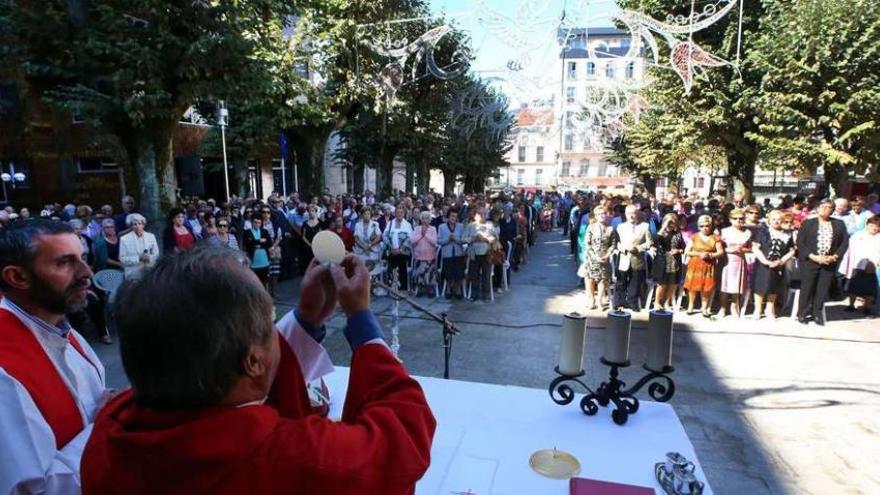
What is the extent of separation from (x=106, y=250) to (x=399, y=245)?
432 cm

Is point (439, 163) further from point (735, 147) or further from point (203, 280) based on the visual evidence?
point (203, 280)

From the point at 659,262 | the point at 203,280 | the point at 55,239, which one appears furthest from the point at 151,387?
the point at 659,262

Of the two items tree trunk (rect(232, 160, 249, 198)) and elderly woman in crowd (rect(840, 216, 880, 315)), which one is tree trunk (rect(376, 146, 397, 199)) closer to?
tree trunk (rect(232, 160, 249, 198))

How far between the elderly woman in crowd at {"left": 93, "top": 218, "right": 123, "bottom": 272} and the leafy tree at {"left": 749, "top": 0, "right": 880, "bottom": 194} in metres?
13.6

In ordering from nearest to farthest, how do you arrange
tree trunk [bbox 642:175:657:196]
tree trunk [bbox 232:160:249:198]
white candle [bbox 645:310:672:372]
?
white candle [bbox 645:310:672:372]
tree trunk [bbox 232:160:249:198]
tree trunk [bbox 642:175:657:196]

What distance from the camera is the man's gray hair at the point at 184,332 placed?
893mm

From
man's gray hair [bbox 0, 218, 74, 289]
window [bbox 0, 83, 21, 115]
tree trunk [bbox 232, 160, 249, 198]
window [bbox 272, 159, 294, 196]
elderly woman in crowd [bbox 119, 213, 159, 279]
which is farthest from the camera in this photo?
window [bbox 272, 159, 294, 196]

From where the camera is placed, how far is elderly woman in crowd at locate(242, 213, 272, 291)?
7.79m

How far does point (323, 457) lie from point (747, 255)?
802 cm

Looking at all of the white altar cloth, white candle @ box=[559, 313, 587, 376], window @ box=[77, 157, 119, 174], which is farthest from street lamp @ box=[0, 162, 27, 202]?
white candle @ box=[559, 313, 587, 376]

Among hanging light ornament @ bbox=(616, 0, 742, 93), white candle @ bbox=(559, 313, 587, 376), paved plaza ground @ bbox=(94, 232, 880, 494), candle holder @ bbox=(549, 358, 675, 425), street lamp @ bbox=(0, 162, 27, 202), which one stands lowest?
paved plaza ground @ bbox=(94, 232, 880, 494)

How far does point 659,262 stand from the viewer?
7.53 meters

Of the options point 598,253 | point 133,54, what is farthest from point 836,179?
point 133,54

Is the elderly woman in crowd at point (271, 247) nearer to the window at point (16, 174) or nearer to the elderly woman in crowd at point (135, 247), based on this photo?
the elderly woman in crowd at point (135, 247)
